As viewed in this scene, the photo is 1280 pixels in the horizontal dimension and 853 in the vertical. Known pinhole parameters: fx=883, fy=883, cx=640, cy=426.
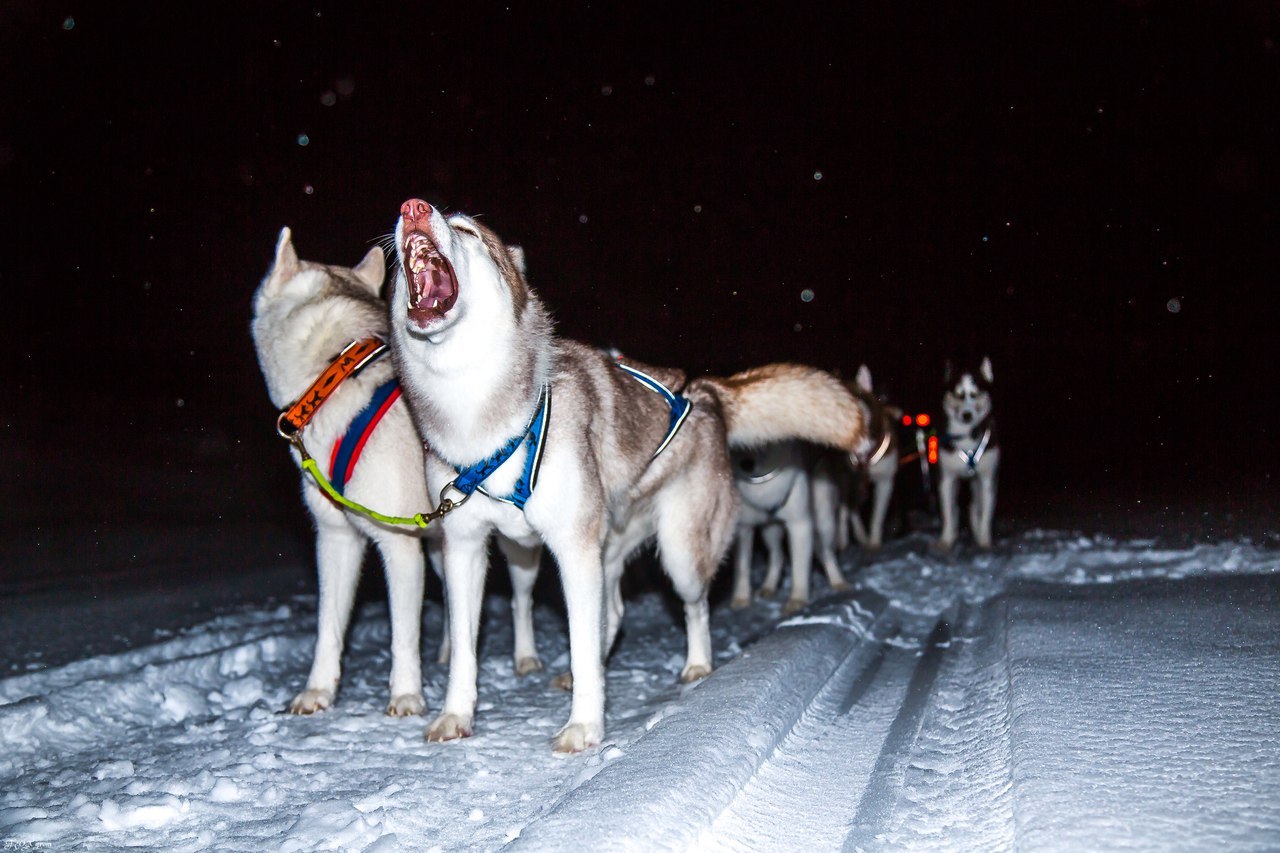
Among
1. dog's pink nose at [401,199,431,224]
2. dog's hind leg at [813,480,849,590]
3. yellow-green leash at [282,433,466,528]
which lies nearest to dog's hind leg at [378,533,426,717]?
yellow-green leash at [282,433,466,528]

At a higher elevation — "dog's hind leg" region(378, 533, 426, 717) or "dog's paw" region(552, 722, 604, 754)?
"dog's hind leg" region(378, 533, 426, 717)

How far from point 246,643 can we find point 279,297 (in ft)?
6.24

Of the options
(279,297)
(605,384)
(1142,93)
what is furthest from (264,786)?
(1142,93)

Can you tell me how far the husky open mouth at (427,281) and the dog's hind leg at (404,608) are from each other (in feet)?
4.15

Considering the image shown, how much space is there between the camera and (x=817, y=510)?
7078 millimetres

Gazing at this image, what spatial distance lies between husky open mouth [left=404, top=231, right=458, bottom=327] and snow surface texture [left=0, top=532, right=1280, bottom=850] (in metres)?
1.44

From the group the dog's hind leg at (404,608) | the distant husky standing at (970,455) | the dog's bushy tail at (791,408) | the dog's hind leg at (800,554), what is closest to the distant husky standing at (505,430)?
the dog's hind leg at (404,608)

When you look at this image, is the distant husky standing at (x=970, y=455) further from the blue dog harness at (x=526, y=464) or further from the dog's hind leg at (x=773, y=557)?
the blue dog harness at (x=526, y=464)

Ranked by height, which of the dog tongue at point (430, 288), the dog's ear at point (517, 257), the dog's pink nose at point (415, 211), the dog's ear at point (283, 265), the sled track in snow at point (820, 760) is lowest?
the sled track in snow at point (820, 760)

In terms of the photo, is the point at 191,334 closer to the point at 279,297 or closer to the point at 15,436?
the point at 15,436

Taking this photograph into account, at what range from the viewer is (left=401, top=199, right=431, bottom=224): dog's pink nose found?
2619 millimetres

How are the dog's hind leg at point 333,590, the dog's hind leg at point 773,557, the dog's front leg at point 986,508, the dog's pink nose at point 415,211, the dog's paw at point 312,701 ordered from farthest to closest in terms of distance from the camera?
the dog's front leg at point 986,508 < the dog's hind leg at point 773,557 < the dog's hind leg at point 333,590 < the dog's paw at point 312,701 < the dog's pink nose at point 415,211

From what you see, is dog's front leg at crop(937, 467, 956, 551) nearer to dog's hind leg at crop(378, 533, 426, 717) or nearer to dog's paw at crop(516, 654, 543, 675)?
dog's paw at crop(516, 654, 543, 675)

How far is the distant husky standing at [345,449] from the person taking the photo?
142 inches
